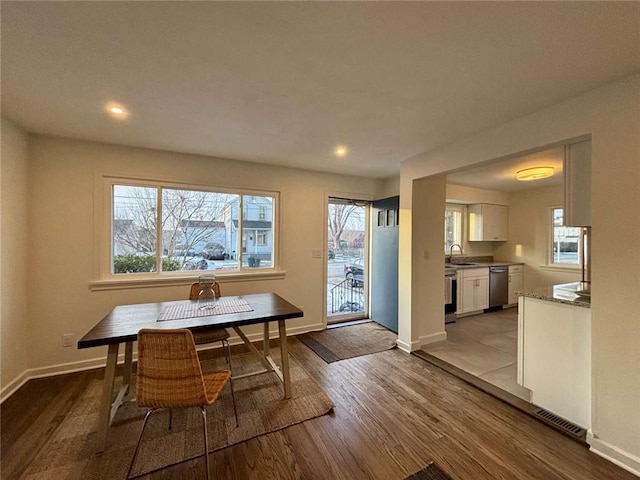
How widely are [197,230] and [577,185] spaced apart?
3.70m

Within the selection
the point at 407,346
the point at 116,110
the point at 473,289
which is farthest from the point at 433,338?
the point at 116,110

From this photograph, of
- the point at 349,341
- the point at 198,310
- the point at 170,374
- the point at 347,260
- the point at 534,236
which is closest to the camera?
the point at 170,374

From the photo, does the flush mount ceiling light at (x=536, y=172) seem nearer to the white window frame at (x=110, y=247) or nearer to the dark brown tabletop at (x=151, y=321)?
the dark brown tabletop at (x=151, y=321)

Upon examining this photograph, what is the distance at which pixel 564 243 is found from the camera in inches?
196

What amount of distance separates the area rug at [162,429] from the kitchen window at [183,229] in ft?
4.23

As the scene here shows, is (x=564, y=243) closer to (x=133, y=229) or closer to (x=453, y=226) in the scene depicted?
(x=453, y=226)

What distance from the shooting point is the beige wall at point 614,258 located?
158 cm

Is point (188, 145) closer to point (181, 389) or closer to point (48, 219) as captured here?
point (48, 219)

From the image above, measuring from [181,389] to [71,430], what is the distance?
1165mm

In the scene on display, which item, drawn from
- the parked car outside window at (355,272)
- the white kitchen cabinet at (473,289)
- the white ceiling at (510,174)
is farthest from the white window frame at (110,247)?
the white kitchen cabinet at (473,289)

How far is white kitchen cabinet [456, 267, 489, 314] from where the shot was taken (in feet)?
15.3

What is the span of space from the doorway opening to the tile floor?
1.47m

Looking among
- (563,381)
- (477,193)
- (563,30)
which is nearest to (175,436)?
(563,381)

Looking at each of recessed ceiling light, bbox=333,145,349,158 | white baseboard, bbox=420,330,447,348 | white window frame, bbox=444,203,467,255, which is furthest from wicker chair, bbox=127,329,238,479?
white window frame, bbox=444,203,467,255
